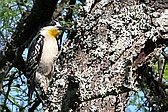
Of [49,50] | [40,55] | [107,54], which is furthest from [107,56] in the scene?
[40,55]

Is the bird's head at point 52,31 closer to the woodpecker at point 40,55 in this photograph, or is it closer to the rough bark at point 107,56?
the woodpecker at point 40,55

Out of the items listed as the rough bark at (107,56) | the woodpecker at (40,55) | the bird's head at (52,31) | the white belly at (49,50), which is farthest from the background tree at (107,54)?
the bird's head at (52,31)

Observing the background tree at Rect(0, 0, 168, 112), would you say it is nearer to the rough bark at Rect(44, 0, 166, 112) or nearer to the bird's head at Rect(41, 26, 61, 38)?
the rough bark at Rect(44, 0, 166, 112)

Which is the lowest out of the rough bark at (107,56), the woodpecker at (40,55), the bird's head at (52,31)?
the woodpecker at (40,55)

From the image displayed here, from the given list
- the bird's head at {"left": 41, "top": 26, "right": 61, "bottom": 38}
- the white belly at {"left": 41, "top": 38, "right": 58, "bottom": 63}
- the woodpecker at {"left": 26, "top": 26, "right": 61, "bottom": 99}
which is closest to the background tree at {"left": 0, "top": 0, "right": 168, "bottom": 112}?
the white belly at {"left": 41, "top": 38, "right": 58, "bottom": 63}

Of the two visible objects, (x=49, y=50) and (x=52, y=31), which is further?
(x=52, y=31)

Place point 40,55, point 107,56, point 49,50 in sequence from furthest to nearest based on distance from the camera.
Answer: point 40,55
point 49,50
point 107,56

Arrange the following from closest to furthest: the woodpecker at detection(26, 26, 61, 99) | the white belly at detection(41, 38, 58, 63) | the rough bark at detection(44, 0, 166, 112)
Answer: the rough bark at detection(44, 0, 166, 112), the white belly at detection(41, 38, 58, 63), the woodpecker at detection(26, 26, 61, 99)

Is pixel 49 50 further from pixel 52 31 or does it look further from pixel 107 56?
pixel 107 56

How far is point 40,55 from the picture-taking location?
17.2ft

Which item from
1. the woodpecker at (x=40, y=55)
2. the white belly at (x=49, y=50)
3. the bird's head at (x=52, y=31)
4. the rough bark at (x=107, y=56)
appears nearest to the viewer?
the rough bark at (x=107, y=56)

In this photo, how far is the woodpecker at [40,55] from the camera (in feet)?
16.4

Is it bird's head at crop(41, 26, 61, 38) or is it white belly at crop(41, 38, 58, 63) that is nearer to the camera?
white belly at crop(41, 38, 58, 63)

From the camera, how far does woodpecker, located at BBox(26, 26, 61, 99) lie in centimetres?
499
